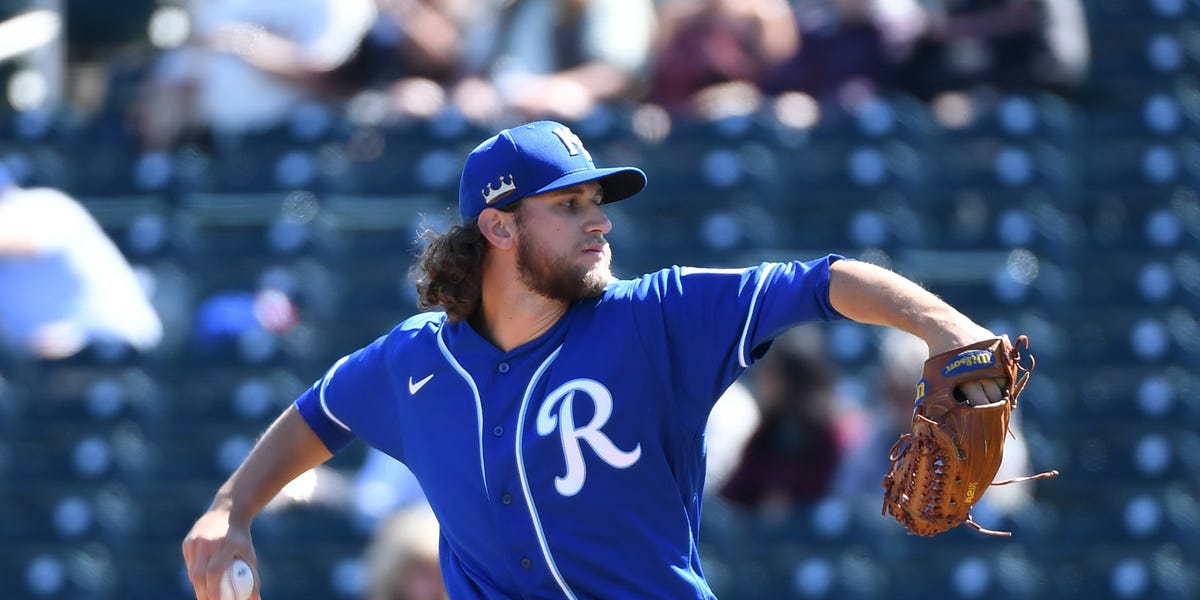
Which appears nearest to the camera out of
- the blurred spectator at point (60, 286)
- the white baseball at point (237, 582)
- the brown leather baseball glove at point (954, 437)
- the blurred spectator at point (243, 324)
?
the brown leather baseball glove at point (954, 437)

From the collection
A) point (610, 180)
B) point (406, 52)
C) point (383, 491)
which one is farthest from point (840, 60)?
point (610, 180)

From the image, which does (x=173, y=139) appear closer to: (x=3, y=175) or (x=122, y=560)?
(x=3, y=175)

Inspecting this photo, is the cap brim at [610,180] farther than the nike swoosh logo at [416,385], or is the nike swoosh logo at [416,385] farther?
the nike swoosh logo at [416,385]

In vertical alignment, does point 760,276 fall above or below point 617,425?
above

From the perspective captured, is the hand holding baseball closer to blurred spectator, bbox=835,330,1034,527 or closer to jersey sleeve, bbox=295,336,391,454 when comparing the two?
jersey sleeve, bbox=295,336,391,454

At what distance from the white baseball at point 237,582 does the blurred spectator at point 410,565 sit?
4.32 ft

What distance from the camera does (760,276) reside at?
11.2 feet

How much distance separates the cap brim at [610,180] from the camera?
3596mm

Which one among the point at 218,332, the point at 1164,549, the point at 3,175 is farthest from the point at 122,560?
the point at 1164,549

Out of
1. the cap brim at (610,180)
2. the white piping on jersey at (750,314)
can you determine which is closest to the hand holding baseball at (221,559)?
the cap brim at (610,180)

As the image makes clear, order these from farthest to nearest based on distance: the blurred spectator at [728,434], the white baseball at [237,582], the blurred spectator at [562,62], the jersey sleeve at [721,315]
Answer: the blurred spectator at [562,62] < the blurred spectator at [728,434] < the white baseball at [237,582] < the jersey sleeve at [721,315]

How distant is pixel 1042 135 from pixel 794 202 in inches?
44.0

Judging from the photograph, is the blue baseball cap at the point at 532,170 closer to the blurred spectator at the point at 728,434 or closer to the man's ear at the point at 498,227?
the man's ear at the point at 498,227

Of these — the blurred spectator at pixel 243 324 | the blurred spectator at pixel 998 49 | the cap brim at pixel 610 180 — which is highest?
the cap brim at pixel 610 180
